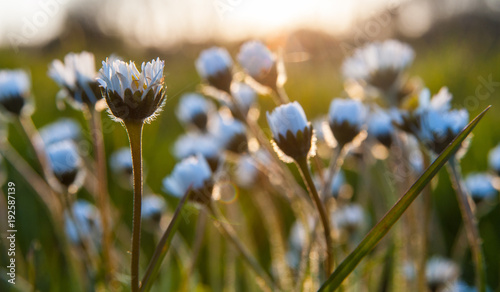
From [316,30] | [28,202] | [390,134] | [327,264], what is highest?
[316,30]

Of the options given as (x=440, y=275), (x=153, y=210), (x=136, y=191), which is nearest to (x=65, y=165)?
(x=153, y=210)

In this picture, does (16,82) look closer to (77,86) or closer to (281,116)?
(77,86)

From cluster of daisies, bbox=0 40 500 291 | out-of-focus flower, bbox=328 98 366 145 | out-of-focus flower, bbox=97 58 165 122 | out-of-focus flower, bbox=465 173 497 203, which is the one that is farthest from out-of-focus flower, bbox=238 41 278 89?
out-of-focus flower, bbox=465 173 497 203

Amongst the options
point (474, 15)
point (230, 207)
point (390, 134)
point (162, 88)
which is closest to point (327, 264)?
point (162, 88)

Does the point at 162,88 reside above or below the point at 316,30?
below

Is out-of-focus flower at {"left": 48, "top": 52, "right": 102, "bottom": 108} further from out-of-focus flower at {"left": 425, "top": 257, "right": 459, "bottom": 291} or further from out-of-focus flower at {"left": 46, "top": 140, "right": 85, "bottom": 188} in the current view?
out-of-focus flower at {"left": 425, "top": 257, "right": 459, "bottom": 291}

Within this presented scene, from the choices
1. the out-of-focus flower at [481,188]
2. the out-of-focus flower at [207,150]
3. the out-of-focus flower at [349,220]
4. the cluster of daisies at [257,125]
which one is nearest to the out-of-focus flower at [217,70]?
the cluster of daisies at [257,125]

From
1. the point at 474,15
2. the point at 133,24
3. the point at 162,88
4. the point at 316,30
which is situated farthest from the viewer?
the point at 474,15
